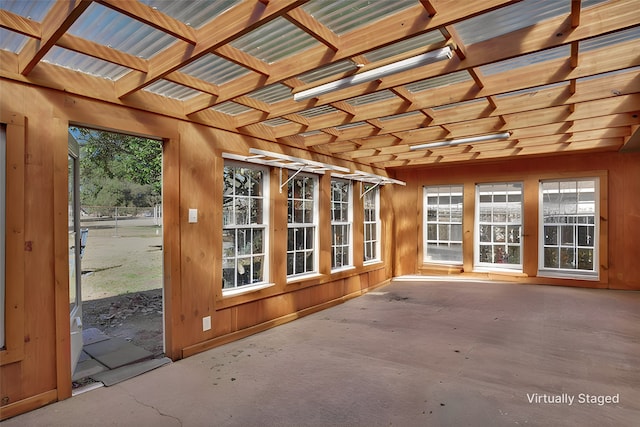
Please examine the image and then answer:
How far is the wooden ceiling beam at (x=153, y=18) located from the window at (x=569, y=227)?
263 inches

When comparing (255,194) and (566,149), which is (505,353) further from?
(566,149)

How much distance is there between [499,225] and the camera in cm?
675

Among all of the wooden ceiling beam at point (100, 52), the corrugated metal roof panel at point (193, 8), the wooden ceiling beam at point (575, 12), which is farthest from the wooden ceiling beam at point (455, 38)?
the wooden ceiling beam at point (100, 52)

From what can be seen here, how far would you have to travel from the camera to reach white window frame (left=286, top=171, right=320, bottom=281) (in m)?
4.77

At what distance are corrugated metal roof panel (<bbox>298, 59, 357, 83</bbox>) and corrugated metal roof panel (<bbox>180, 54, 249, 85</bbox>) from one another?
1.72 feet

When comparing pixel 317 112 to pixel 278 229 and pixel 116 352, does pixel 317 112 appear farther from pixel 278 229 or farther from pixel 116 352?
pixel 116 352

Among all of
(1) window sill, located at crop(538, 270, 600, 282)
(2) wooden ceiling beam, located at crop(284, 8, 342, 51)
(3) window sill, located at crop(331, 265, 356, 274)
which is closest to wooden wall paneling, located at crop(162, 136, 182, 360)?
(2) wooden ceiling beam, located at crop(284, 8, 342, 51)

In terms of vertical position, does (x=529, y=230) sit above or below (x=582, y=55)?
below

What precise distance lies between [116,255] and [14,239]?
862cm

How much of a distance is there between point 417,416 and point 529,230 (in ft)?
17.7

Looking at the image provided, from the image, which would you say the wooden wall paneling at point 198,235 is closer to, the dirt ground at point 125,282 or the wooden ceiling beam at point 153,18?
the dirt ground at point 125,282

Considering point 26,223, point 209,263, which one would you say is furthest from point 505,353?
point 26,223

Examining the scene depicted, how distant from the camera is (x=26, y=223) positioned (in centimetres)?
241

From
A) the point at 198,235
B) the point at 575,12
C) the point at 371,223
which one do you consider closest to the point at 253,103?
the point at 198,235
